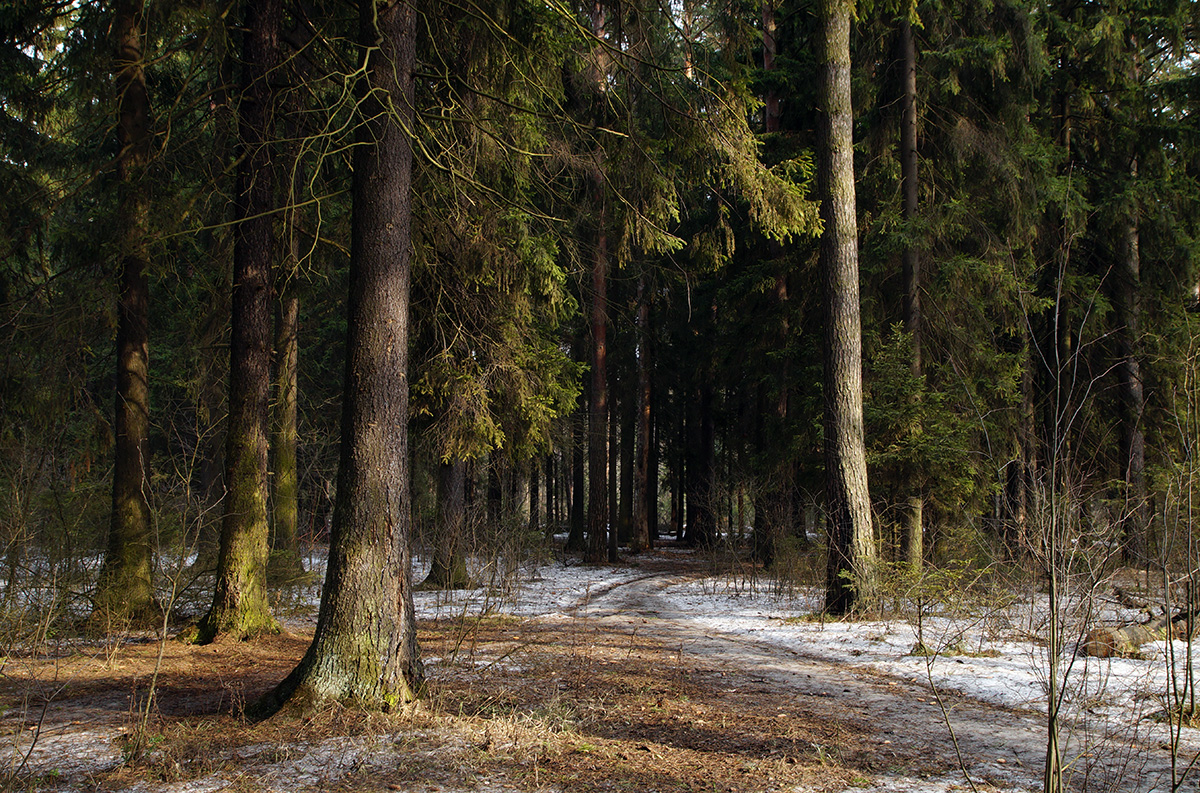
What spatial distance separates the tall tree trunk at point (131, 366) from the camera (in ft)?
26.1

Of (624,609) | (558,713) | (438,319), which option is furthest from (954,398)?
(558,713)

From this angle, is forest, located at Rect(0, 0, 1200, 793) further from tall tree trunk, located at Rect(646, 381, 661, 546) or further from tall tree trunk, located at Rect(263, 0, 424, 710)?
tall tree trunk, located at Rect(646, 381, 661, 546)

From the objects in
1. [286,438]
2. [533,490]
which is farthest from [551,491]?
[286,438]

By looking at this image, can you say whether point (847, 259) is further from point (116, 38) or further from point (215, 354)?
point (116, 38)

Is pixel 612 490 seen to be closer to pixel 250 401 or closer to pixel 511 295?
pixel 511 295

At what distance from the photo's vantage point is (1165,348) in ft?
49.0

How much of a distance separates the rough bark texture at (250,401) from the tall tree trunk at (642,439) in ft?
48.9

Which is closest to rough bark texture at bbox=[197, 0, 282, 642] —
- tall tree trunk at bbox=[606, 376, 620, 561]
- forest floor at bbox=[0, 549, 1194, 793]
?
forest floor at bbox=[0, 549, 1194, 793]

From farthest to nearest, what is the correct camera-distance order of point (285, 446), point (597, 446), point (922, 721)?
point (597, 446)
point (285, 446)
point (922, 721)

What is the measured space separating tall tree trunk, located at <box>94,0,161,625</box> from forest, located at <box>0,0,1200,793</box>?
0.15 feet

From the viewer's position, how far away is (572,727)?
188 inches

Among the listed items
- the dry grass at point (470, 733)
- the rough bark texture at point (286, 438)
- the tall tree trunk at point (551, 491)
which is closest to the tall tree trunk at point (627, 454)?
the tall tree trunk at point (551, 491)

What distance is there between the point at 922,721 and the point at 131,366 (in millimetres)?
8717

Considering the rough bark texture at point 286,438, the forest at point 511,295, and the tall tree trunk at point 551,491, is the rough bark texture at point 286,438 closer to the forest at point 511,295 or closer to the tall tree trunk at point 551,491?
the forest at point 511,295
